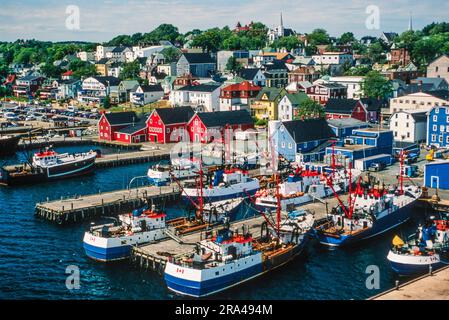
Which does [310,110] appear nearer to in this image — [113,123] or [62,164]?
[113,123]

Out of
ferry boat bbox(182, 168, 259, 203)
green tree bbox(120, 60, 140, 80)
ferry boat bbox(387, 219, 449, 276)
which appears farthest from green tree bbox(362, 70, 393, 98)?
green tree bbox(120, 60, 140, 80)

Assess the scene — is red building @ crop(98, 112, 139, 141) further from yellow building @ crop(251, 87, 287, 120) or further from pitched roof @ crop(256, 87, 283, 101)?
pitched roof @ crop(256, 87, 283, 101)

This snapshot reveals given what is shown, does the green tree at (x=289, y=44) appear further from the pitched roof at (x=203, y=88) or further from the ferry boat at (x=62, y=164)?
the ferry boat at (x=62, y=164)

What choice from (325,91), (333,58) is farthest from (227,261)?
(333,58)

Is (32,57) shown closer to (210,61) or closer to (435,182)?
Answer: (210,61)

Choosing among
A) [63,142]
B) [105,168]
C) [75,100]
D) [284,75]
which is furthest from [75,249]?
[75,100]

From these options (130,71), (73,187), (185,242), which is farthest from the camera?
(130,71)

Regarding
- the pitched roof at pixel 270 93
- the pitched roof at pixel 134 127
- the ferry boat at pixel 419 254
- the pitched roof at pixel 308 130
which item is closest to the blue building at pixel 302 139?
the pitched roof at pixel 308 130
